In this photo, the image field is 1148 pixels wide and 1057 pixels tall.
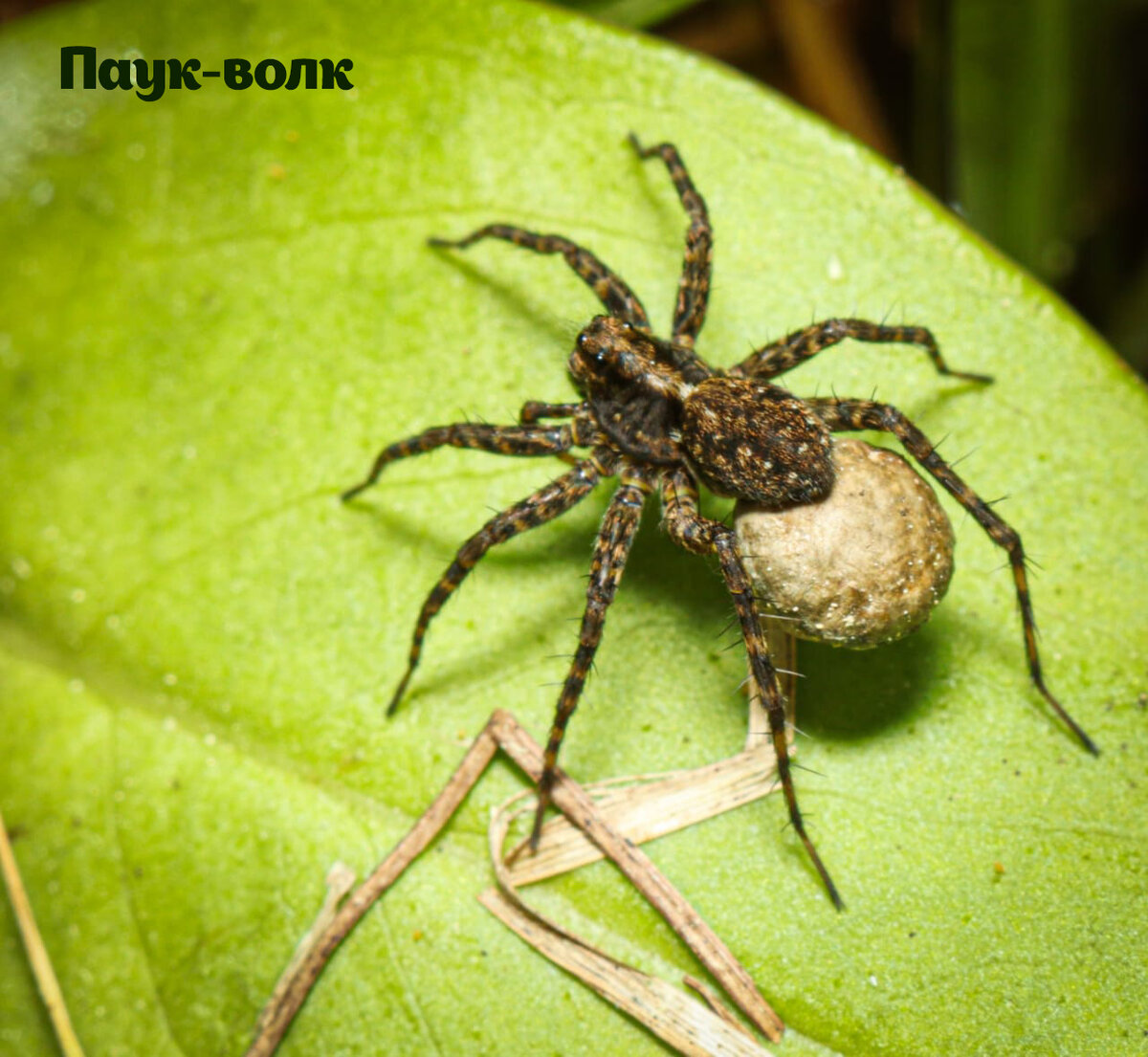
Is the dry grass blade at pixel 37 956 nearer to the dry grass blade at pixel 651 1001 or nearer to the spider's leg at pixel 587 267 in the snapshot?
the dry grass blade at pixel 651 1001

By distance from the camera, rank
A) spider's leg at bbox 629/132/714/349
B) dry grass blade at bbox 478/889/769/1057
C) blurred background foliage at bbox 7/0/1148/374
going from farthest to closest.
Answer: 1. blurred background foliage at bbox 7/0/1148/374
2. spider's leg at bbox 629/132/714/349
3. dry grass blade at bbox 478/889/769/1057

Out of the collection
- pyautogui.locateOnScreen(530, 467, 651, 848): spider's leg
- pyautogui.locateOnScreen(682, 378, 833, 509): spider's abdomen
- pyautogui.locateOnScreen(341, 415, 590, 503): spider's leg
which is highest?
pyautogui.locateOnScreen(682, 378, 833, 509): spider's abdomen

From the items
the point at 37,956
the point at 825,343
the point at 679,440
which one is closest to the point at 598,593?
the point at 679,440

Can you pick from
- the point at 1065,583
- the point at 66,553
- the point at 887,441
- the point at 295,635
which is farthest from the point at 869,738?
the point at 66,553

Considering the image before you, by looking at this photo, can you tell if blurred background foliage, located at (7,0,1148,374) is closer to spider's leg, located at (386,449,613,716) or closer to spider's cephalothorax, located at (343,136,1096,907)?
spider's cephalothorax, located at (343,136,1096,907)

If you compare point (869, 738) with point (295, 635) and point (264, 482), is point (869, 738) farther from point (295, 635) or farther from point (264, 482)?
point (264, 482)

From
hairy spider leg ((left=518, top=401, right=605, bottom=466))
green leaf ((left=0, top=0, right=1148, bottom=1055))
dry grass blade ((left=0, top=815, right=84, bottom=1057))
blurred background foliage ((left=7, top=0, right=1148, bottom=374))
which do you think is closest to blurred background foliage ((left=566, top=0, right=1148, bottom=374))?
blurred background foliage ((left=7, top=0, right=1148, bottom=374))
